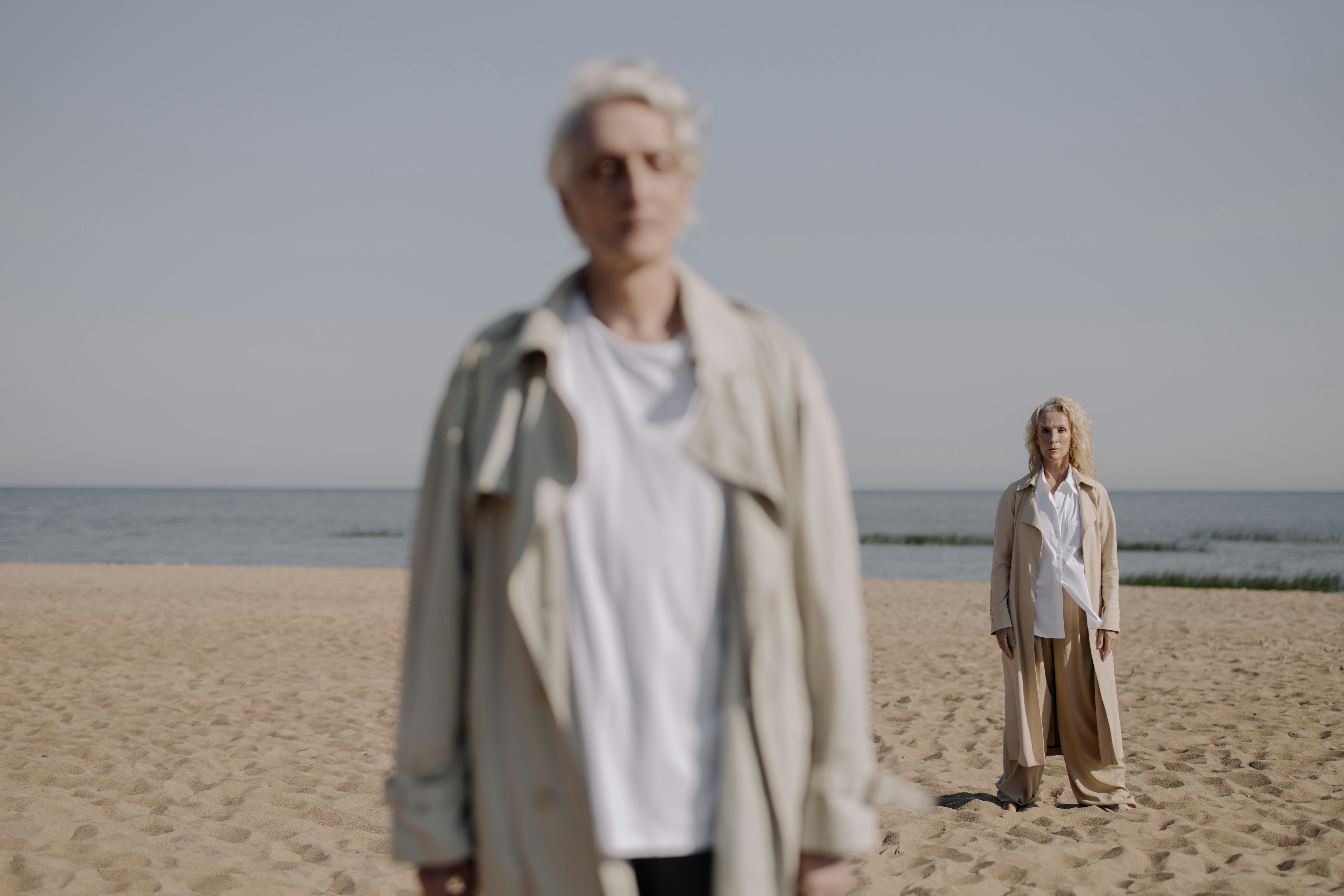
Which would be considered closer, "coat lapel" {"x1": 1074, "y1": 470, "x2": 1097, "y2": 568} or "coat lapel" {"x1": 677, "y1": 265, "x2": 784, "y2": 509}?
"coat lapel" {"x1": 677, "y1": 265, "x2": 784, "y2": 509}

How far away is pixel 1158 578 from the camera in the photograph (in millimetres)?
21266

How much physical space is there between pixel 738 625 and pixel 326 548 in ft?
126

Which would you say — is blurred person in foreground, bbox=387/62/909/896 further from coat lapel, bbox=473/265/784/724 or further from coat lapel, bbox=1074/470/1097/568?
coat lapel, bbox=1074/470/1097/568

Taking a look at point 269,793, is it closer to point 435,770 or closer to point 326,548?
→ point 435,770

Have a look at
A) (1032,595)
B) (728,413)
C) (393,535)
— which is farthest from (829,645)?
(393,535)

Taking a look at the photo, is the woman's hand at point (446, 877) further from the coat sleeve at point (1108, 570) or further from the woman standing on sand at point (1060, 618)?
the coat sleeve at point (1108, 570)

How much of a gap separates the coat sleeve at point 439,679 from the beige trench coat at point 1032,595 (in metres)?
4.74

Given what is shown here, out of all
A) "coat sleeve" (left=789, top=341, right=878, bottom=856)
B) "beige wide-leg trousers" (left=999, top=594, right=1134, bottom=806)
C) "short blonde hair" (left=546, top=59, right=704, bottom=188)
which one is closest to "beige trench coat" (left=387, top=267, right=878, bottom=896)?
"coat sleeve" (left=789, top=341, right=878, bottom=856)

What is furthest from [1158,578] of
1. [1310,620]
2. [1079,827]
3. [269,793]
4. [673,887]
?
[673,887]

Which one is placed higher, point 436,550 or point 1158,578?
point 436,550

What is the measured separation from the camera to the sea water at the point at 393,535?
2997 cm

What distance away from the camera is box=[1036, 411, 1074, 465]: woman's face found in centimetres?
601

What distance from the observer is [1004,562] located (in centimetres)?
612

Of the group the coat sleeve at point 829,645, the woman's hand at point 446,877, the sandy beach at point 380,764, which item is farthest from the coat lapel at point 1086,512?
the woman's hand at point 446,877
